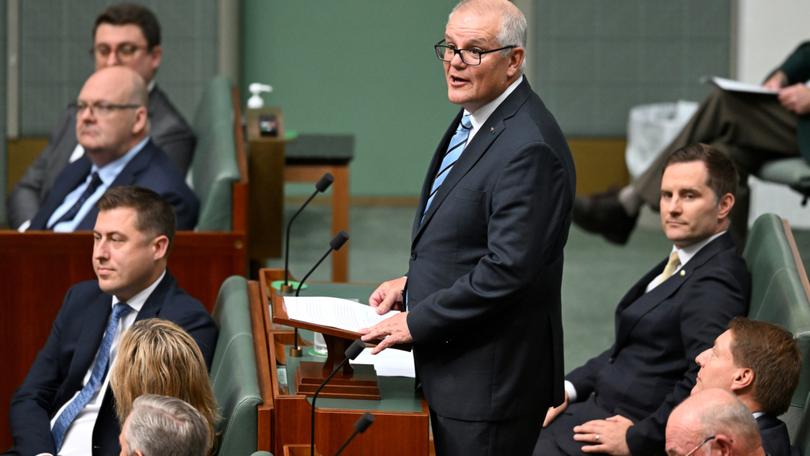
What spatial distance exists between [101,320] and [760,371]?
166cm

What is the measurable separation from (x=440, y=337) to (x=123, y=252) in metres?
1.07

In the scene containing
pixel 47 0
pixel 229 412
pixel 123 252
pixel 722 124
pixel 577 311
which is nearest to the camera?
pixel 229 412

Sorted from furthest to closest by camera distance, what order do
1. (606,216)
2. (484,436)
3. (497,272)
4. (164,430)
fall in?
(606,216) → (484,436) → (497,272) → (164,430)

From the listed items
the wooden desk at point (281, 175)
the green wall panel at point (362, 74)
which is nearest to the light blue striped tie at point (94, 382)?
the wooden desk at point (281, 175)

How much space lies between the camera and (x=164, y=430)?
244 centimetres

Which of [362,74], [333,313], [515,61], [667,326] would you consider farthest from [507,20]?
[362,74]

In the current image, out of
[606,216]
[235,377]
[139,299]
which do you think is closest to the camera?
[235,377]

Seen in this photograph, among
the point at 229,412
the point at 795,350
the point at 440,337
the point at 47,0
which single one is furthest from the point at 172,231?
the point at 47,0

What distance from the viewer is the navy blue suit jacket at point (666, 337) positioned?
3111mm

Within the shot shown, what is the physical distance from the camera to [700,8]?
789cm

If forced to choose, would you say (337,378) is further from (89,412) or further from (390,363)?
(89,412)

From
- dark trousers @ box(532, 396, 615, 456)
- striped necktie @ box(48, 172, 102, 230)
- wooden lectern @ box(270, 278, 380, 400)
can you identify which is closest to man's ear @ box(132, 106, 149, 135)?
striped necktie @ box(48, 172, 102, 230)

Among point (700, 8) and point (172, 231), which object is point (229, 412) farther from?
point (700, 8)

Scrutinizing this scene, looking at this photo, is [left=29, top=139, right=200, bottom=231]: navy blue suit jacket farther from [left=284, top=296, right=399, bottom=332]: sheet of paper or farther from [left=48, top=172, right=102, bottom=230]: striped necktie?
[left=284, top=296, right=399, bottom=332]: sheet of paper
